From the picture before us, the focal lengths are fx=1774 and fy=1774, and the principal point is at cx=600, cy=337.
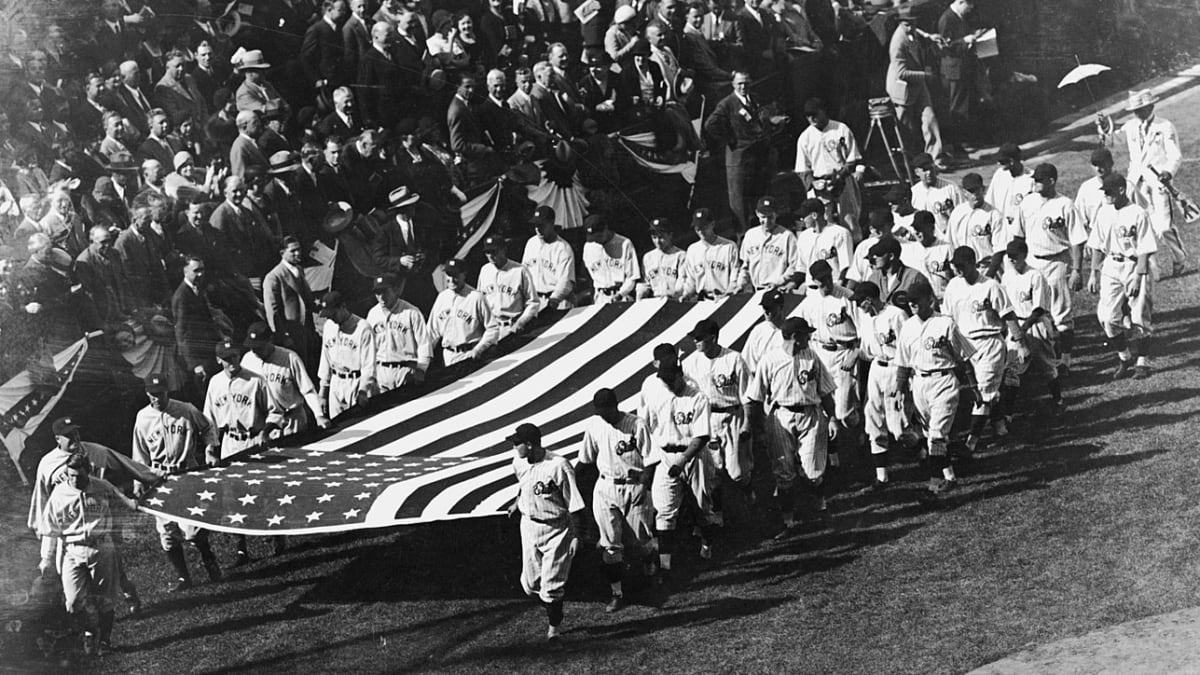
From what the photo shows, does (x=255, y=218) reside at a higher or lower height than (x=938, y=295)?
higher

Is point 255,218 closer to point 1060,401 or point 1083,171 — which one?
point 1060,401

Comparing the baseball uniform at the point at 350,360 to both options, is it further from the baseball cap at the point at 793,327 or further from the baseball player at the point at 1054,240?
the baseball player at the point at 1054,240

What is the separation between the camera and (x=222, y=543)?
46.9ft

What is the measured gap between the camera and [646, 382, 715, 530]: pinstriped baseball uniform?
1294cm

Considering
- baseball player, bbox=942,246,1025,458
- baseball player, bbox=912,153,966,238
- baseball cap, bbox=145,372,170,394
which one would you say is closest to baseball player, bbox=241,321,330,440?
baseball cap, bbox=145,372,170,394

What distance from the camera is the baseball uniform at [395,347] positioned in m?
15.2

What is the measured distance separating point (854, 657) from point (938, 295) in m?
4.82

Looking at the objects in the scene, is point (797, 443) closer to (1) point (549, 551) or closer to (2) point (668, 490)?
(2) point (668, 490)

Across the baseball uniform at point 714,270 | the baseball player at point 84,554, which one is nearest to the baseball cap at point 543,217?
the baseball uniform at point 714,270

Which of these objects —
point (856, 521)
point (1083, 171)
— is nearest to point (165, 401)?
point (856, 521)

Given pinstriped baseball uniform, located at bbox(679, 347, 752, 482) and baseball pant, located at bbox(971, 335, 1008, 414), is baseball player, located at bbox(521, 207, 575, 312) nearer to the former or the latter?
pinstriped baseball uniform, located at bbox(679, 347, 752, 482)

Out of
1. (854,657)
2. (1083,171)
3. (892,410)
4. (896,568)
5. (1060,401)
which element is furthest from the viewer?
(1083,171)

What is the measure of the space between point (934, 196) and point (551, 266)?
3745 mm

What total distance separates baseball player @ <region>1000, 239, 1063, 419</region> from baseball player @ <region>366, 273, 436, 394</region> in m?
5.00
